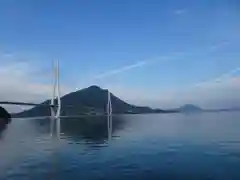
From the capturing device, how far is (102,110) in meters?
116

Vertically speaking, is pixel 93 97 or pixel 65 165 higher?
pixel 93 97

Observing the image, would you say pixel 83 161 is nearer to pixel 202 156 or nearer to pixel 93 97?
pixel 202 156

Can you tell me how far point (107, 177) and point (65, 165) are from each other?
339 centimetres

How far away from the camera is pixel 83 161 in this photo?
14859 millimetres

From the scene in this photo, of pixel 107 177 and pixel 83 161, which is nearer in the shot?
pixel 107 177

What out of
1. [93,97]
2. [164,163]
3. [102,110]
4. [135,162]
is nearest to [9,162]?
[135,162]

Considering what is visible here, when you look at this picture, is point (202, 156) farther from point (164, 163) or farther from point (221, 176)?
point (221, 176)

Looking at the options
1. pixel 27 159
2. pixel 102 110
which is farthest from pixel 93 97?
pixel 27 159

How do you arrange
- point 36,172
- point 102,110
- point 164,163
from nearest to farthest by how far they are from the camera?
point 36,172, point 164,163, point 102,110

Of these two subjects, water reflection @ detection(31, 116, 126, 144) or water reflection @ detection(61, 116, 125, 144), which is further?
water reflection @ detection(31, 116, 126, 144)

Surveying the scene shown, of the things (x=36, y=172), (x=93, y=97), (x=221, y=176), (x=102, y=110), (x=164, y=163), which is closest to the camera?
(x=221, y=176)

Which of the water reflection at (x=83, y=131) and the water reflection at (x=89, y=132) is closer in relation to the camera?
the water reflection at (x=89, y=132)

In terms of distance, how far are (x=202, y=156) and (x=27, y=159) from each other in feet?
25.8

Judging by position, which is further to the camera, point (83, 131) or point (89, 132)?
point (83, 131)
